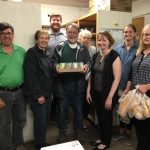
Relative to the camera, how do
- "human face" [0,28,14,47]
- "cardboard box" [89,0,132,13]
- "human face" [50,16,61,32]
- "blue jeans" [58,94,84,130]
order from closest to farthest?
"human face" [0,28,14,47]
"blue jeans" [58,94,84,130]
"human face" [50,16,61,32]
"cardboard box" [89,0,132,13]

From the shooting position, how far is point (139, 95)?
2037mm

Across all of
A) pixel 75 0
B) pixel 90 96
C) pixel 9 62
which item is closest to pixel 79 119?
pixel 90 96

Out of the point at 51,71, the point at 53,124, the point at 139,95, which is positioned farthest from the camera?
the point at 53,124

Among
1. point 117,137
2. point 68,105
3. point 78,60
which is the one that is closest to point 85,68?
point 78,60

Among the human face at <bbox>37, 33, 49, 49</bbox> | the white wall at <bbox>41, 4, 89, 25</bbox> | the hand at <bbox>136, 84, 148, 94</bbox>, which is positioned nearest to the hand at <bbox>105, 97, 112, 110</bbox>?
the hand at <bbox>136, 84, 148, 94</bbox>

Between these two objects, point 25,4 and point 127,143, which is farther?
point 127,143

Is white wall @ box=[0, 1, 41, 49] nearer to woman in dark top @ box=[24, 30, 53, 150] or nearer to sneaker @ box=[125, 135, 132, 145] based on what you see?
woman in dark top @ box=[24, 30, 53, 150]

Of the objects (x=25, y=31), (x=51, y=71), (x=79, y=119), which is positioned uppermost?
(x=25, y=31)

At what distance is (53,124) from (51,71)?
1.28 m

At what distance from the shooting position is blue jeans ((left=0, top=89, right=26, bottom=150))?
7.20 feet

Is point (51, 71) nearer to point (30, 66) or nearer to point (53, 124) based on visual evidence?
point (30, 66)

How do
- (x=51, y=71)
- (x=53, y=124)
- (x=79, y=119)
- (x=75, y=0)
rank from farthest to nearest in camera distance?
1. (x=75, y=0)
2. (x=53, y=124)
3. (x=79, y=119)
4. (x=51, y=71)

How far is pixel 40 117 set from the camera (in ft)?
7.86

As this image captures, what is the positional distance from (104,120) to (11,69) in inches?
47.9
